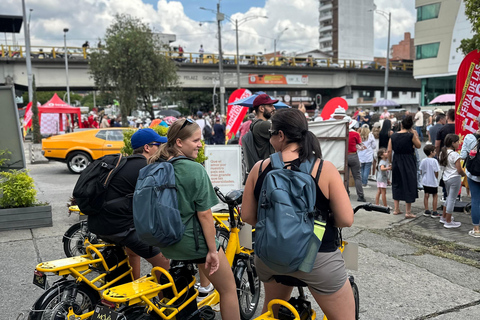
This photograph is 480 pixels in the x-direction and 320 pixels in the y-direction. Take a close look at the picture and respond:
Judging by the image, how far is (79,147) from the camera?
46.9ft

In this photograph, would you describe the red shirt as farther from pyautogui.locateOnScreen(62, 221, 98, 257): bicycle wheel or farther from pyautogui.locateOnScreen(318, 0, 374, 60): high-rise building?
pyautogui.locateOnScreen(318, 0, 374, 60): high-rise building

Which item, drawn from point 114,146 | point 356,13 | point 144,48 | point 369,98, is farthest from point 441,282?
point 356,13

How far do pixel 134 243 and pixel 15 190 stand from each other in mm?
3985

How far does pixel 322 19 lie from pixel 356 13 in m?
9.02

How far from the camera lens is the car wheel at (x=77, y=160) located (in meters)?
14.4

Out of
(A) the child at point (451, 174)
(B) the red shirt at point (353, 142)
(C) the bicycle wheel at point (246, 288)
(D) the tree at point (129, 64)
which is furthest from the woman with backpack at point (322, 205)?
(D) the tree at point (129, 64)

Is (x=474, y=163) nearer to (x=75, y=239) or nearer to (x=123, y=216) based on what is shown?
(x=123, y=216)

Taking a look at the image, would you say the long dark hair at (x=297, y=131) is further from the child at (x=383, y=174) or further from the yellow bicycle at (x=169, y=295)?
the child at (x=383, y=174)

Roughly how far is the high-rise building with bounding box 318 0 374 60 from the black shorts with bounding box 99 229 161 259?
4227 inches

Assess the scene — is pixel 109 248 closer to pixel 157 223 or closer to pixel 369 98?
pixel 157 223

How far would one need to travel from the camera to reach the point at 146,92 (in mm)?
31734

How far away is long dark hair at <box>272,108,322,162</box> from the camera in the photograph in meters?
2.54

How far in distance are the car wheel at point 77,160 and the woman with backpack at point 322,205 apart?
1286 cm

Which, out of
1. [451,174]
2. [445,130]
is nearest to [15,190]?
[451,174]
